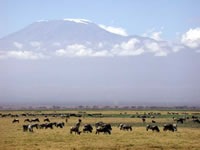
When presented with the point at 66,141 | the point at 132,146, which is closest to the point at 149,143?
the point at 132,146

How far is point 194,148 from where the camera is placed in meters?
26.0

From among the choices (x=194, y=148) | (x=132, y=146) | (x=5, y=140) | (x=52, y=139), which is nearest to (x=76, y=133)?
(x=52, y=139)

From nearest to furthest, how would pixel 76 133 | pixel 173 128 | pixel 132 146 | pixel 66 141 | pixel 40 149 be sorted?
1. pixel 40 149
2. pixel 132 146
3. pixel 66 141
4. pixel 76 133
5. pixel 173 128

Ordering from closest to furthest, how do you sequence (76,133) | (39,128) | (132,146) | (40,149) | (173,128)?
(40,149) → (132,146) → (76,133) → (173,128) → (39,128)

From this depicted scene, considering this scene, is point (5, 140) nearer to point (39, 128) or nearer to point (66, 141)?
point (66, 141)

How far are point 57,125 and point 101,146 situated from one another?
18.4 meters

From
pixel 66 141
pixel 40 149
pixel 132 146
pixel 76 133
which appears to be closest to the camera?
pixel 40 149

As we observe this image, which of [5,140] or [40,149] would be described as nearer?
[40,149]

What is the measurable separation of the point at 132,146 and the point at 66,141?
601cm

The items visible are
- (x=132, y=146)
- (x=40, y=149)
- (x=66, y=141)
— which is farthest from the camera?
(x=66, y=141)

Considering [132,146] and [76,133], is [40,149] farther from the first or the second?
[76,133]

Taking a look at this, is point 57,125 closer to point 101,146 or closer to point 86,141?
point 86,141

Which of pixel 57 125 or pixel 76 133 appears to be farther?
pixel 57 125

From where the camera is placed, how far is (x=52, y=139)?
31.0m
